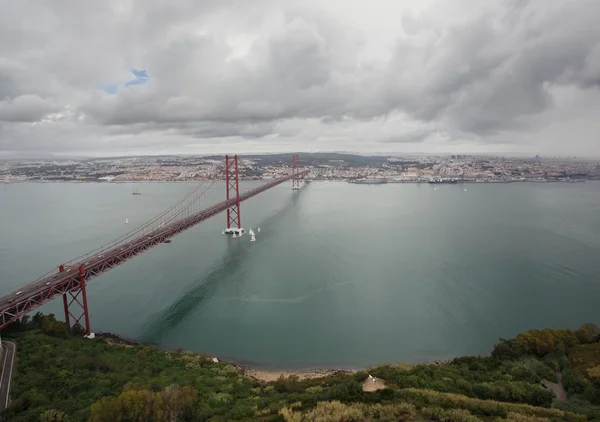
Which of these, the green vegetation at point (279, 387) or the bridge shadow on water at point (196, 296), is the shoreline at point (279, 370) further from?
the bridge shadow on water at point (196, 296)

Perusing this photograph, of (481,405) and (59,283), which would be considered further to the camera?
(59,283)

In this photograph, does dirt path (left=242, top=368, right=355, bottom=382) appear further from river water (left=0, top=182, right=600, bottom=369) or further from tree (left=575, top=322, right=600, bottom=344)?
tree (left=575, top=322, right=600, bottom=344)

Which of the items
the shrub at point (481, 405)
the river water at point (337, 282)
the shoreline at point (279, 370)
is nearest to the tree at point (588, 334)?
the river water at point (337, 282)

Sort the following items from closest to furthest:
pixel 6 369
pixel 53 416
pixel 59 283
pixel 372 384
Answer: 1. pixel 53 416
2. pixel 6 369
3. pixel 372 384
4. pixel 59 283

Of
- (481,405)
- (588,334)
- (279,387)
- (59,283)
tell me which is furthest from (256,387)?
(588,334)

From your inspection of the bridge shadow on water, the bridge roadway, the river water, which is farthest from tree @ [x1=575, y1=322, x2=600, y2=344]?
the bridge roadway

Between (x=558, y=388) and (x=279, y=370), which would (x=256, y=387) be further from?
(x=558, y=388)
